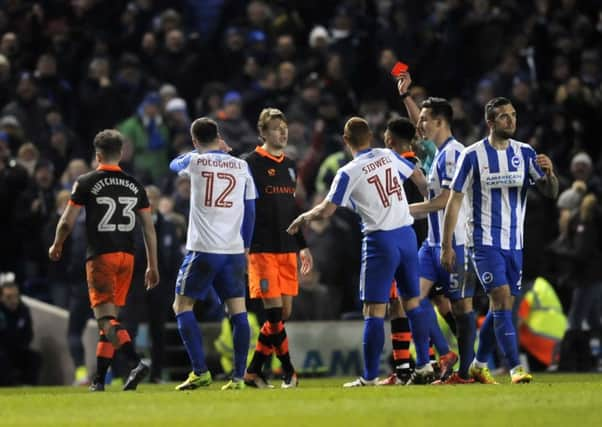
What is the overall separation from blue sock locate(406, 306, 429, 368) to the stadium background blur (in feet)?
20.2

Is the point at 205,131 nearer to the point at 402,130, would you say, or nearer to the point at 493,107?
the point at 402,130

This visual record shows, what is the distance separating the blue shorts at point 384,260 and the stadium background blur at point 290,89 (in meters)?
6.40

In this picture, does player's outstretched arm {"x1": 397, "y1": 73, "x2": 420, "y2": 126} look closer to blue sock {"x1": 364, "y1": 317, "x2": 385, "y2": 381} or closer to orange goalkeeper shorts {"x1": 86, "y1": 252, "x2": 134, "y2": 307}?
blue sock {"x1": 364, "y1": 317, "x2": 385, "y2": 381}

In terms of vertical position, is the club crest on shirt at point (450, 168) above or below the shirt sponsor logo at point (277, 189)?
above

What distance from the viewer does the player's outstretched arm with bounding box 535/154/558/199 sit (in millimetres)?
14109

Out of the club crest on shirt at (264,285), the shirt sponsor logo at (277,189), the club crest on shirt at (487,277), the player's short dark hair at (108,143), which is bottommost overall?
the club crest on shirt at (264,285)

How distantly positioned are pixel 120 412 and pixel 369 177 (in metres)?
3.57

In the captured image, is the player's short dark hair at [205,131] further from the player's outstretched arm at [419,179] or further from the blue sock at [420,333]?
the blue sock at [420,333]

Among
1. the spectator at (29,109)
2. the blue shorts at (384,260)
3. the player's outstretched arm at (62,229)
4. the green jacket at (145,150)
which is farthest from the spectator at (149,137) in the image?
the blue shorts at (384,260)

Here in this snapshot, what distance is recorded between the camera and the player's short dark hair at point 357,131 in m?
14.2

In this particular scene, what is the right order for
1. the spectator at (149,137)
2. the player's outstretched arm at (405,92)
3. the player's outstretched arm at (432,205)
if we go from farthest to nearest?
the spectator at (149,137) → the player's outstretched arm at (405,92) → the player's outstretched arm at (432,205)

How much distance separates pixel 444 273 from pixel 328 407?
3.62 meters

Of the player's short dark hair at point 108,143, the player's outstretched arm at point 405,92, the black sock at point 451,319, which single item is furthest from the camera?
the black sock at point 451,319

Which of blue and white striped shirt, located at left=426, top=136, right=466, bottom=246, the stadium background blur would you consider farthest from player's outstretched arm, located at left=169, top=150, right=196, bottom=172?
the stadium background blur
